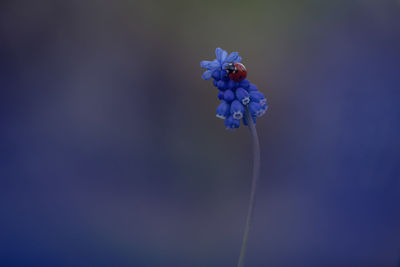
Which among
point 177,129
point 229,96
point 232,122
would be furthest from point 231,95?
point 177,129

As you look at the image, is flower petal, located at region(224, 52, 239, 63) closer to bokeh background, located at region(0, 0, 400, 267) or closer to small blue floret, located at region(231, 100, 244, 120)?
small blue floret, located at region(231, 100, 244, 120)

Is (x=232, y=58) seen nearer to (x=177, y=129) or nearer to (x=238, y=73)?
(x=238, y=73)

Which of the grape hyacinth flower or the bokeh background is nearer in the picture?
the grape hyacinth flower

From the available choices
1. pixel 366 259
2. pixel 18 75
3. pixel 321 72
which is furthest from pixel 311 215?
pixel 18 75

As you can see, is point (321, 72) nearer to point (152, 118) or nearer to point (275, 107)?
point (275, 107)

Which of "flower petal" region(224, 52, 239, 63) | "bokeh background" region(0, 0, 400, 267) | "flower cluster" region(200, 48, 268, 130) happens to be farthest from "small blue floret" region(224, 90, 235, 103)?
"bokeh background" region(0, 0, 400, 267)
